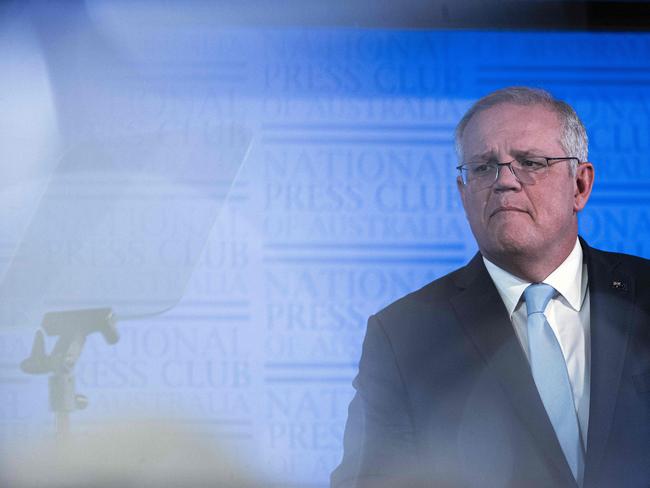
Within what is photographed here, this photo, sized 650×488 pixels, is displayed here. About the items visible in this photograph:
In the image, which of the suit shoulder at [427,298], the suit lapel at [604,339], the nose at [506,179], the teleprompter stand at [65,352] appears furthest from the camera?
the teleprompter stand at [65,352]

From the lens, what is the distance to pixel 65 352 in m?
2.11

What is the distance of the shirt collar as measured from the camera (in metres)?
1.75

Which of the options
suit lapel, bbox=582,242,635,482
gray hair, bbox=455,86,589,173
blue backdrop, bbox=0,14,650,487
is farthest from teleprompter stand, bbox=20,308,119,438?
suit lapel, bbox=582,242,635,482

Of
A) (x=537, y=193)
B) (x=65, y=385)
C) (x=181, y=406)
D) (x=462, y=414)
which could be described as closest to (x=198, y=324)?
(x=181, y=406)

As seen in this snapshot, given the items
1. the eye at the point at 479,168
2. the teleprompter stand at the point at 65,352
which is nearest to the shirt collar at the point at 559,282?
the eye at the point at 479,168

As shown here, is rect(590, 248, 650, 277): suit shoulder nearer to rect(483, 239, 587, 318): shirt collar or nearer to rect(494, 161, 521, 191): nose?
rect(483, 239, 587, 318): shirt collar

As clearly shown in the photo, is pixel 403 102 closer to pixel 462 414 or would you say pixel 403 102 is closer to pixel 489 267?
pixel 489 267

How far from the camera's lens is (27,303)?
217 cm

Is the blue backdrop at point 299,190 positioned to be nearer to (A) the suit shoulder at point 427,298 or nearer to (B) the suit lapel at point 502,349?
(A) the suit shoulder at point 427,298

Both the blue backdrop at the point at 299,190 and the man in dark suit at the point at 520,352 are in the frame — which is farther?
the blue backdrop at the point at 299,190

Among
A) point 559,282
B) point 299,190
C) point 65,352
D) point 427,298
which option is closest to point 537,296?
point 559,282

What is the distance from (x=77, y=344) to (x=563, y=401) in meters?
1.33

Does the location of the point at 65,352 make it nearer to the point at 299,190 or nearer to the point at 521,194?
the point at 299,190

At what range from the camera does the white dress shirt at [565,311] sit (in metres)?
1.73
